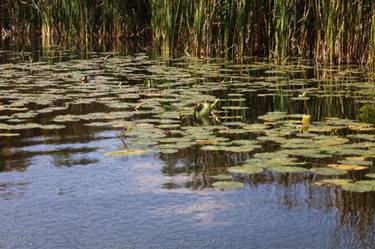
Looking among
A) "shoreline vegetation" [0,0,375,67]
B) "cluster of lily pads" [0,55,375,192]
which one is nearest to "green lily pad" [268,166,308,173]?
"cluster of lily pads" [0,55,375,192]

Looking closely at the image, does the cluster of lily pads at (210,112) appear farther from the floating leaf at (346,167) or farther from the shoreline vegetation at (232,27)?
the shoreline vegetation at (232,27)

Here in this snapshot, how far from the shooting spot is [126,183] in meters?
2.72

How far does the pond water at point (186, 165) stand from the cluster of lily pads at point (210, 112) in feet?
0.03

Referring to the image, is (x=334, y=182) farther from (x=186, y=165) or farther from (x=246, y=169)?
(x=186, y=165)

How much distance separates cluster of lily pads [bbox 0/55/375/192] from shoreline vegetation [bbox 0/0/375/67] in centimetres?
51

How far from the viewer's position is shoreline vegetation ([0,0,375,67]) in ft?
21.1

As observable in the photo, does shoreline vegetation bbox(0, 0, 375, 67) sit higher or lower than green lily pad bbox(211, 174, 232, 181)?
higher

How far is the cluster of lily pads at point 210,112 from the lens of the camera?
2963mm

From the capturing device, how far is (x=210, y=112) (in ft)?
13.1

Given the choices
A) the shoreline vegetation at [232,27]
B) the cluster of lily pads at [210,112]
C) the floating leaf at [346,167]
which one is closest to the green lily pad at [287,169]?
the cluster of lily pads at [210,112]

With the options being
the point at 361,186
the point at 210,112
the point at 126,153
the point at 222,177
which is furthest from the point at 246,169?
the point at 210,112

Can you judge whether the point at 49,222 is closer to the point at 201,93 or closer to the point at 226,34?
the point at 201,93

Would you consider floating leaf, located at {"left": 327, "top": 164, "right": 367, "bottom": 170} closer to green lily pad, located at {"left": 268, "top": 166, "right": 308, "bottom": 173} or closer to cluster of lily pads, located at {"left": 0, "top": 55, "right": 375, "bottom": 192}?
cluster of lily pads, located at {"left": 0, "top": 55, "right": 375, "bottom": 192}

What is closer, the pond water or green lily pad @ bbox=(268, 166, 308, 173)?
the pond water
